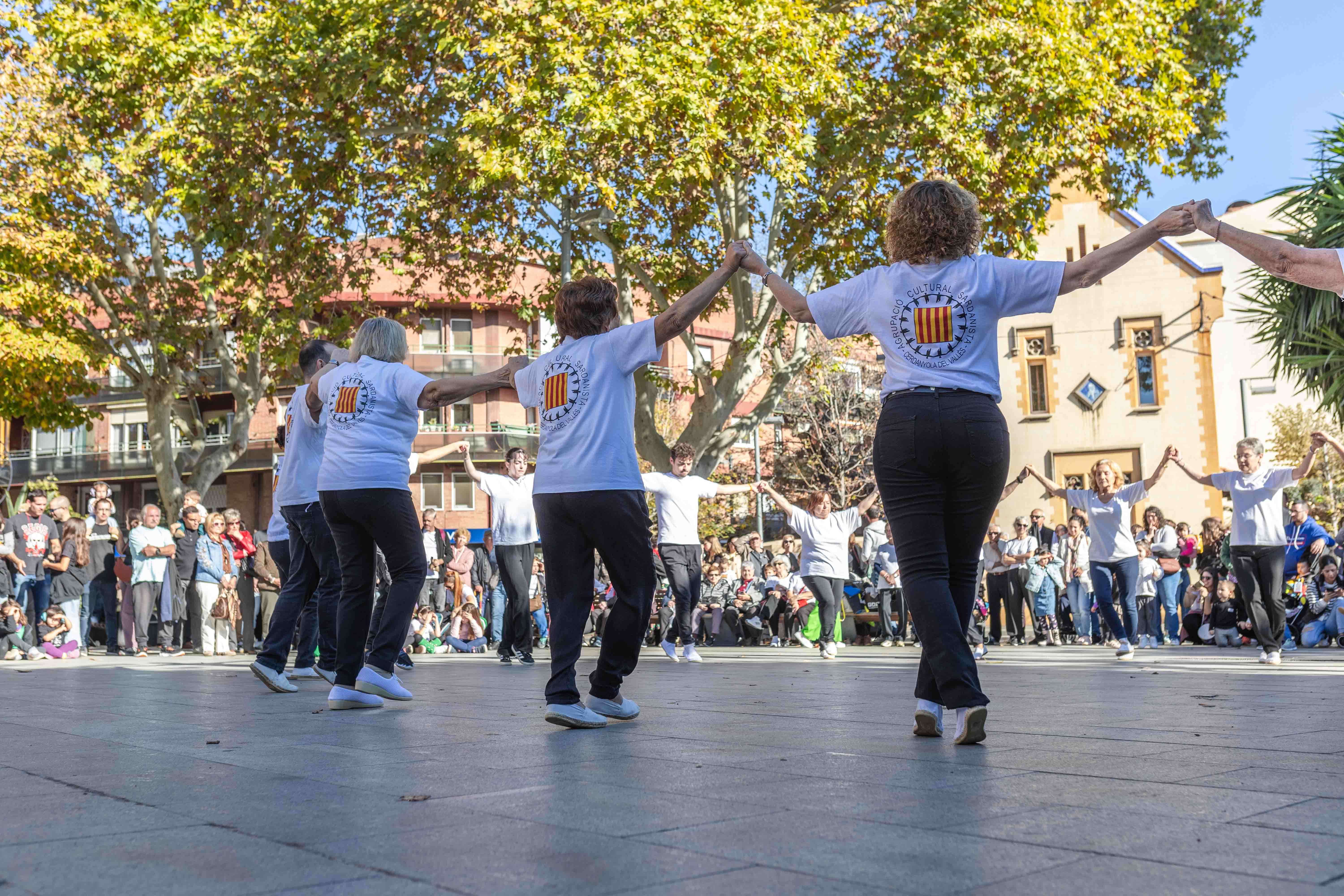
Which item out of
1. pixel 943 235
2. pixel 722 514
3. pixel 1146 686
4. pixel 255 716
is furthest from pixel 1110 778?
pixel 722 514

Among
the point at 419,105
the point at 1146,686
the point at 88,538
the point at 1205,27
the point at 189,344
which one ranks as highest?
the point at 1205,27

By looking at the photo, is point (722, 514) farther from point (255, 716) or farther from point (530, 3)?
point (255, 716)

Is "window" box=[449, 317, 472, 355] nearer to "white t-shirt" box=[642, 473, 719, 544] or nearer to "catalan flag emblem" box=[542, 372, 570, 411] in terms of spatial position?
"white t-shirt" box=[642, 473, 719, 544]

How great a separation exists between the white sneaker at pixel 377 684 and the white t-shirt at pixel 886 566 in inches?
515

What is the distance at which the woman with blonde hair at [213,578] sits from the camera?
1728cm

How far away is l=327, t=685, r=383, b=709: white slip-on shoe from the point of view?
645 cm

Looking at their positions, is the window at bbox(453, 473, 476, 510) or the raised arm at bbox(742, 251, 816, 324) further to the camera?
the window at bbox(453, 473, 476, 510)

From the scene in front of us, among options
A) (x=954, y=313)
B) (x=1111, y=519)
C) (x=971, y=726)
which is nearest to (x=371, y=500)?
(x=954, y=313)

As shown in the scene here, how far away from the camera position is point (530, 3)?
1688 cm

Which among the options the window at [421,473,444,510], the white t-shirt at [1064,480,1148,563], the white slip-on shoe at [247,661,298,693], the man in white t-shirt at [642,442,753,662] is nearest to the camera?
the white slip-on shoe at [247,661,298,693]

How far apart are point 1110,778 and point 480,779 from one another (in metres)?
1.83

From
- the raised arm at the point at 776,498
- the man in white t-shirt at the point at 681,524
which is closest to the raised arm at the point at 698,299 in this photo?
the raised arm at the point at 776,498

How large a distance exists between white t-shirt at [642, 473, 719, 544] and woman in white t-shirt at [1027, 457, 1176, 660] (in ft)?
10.4

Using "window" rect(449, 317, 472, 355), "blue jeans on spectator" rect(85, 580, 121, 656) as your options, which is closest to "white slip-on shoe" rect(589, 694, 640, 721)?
"blue jeans on spectator" rect(85, 580, 121, 656)
